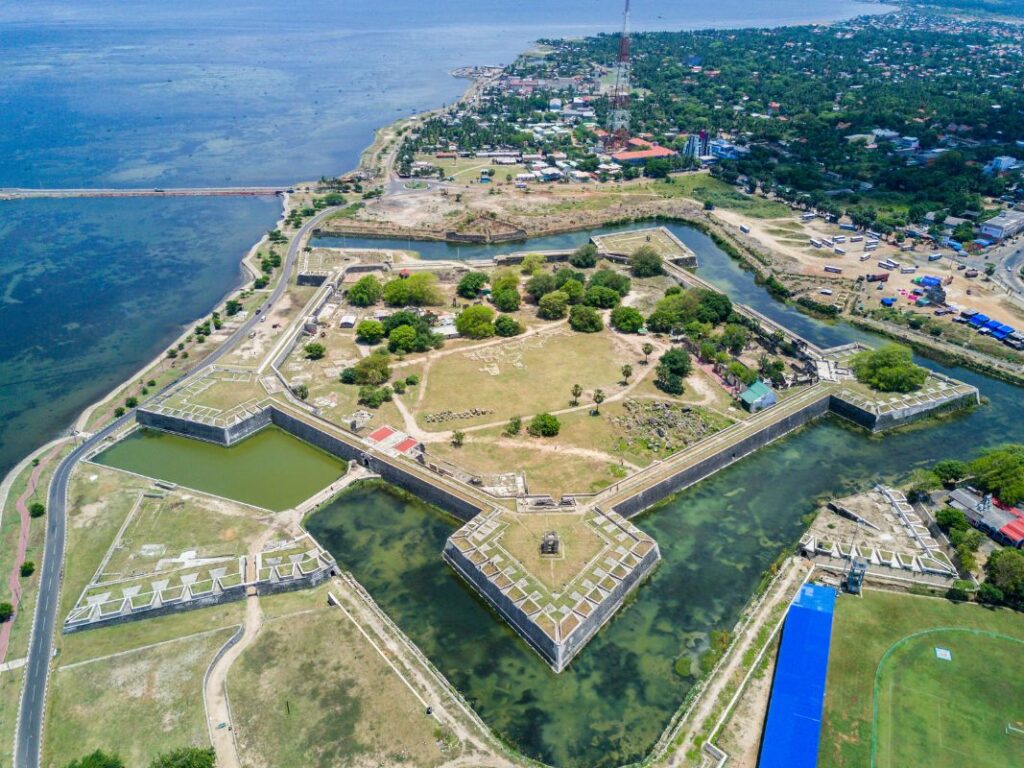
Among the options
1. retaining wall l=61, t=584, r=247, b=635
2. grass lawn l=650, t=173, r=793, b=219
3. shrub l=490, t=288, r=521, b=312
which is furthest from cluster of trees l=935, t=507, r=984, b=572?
grass lawn l=650, t=173, r=793, b=219

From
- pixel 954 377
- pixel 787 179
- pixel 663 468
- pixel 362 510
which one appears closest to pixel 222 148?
pixel 787 179

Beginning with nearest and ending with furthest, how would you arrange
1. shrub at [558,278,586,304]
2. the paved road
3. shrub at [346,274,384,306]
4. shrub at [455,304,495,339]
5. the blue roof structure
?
the blue roof structure, shrub at [455,304,495,339], shrub at [346,274,384,306], shrub at [558,278,586,304], the paved road

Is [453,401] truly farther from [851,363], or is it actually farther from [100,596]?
[851,363]

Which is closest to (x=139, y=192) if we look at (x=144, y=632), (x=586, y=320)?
(x=586, y=320)

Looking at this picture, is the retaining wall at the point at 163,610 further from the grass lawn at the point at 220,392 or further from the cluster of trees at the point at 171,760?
the grass lawn at the point at 220,392

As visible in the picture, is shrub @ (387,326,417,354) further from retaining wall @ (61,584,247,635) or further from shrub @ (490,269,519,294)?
retaining wall @ (61,584,247,635)

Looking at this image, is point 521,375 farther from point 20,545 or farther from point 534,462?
point 20,545
